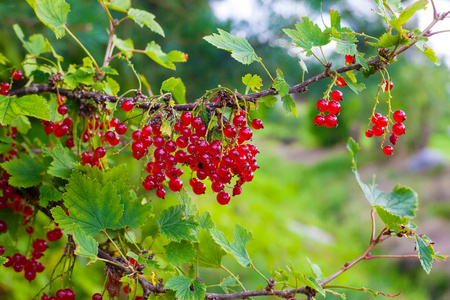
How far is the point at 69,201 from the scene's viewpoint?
565 mm

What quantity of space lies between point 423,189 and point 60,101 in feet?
19.5

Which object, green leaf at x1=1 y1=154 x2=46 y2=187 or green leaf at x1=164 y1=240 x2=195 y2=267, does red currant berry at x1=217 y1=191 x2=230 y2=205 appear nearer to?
green leaf at x1=164 y1=240 x2=195 y2=267

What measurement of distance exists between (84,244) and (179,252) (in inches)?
5.5

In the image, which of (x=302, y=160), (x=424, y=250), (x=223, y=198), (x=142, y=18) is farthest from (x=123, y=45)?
(x=302, y=160)

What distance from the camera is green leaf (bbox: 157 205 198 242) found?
58cm

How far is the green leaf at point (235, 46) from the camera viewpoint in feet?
1.90

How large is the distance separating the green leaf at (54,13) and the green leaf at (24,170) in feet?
0.74

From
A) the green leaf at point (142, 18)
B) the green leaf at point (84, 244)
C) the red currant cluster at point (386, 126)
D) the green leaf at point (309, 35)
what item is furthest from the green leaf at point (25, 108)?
the red currant cluster at point (386, 126)

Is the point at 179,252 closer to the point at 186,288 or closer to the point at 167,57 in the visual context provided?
the point at 186,288

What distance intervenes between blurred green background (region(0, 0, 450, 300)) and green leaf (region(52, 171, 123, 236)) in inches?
11.2

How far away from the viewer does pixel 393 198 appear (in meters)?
0.81

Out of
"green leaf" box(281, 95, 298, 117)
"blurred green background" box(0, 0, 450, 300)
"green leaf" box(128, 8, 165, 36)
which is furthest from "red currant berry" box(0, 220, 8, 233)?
"green leaf" box(281, 95, 298, 117)

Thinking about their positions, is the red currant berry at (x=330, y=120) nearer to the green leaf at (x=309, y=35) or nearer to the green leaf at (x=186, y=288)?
the green leaf at (x=309, y=35)

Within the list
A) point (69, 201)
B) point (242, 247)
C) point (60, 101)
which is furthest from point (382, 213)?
point (60, 101)
